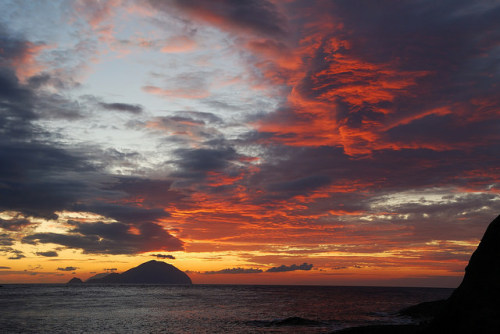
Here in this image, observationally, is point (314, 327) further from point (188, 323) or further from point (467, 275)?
point (467, 275)

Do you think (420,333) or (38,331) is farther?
(38,331)

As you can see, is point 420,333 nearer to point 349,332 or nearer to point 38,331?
point 349,332

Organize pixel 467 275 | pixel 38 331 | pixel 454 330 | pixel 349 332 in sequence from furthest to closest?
1. pixel 38 331
2. pixel 349 332
3. pixel 467 275
4. pixel 454 330

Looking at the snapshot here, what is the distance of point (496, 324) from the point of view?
18.9 meters

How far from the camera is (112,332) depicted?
52.7 m

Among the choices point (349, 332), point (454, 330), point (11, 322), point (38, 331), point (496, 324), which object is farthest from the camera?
point (11, 322)

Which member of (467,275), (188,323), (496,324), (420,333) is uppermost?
(467,275)

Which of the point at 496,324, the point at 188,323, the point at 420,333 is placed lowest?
the point at 188,323

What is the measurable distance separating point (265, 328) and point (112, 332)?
2328 cm

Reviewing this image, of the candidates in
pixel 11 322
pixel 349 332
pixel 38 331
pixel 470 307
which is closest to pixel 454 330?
pixel 470 307

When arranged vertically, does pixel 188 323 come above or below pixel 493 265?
below

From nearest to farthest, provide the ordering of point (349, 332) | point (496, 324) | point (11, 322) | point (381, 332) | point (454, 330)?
point (496, 324) < point (454, 330) < point (381, 332) < point (349, 332) < point (11, 322)

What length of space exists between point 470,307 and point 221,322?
50.6 metres

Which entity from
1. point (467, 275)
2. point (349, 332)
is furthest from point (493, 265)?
point (349, 332)
